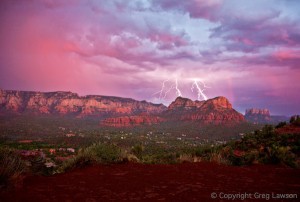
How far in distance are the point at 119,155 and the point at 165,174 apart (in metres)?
3.22

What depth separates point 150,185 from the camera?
715 cm

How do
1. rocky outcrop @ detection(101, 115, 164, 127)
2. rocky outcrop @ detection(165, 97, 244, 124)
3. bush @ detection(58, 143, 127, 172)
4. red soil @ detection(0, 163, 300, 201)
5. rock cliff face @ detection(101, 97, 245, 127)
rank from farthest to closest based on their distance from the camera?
rocky outcrop @ detection(101, 115, 164, 127) < rock cliff face @ detection(101, 97, 245, 127) < rocky outcrop @ detection(165, 97, 244, 124) < bush @ detection(58, 143, 127, 172) < red soil @ detection(0, 163, 300, 201)

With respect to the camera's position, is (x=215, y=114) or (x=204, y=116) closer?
(x=215, y=114)

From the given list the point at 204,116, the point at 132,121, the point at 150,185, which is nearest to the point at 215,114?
the point at 204,116

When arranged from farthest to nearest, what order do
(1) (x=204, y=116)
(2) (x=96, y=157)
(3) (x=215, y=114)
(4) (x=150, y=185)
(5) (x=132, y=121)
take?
1. (5) (x=132, y=121)
2. (1) (x=204, y=116)
3. (3) (x=215, y=114)
4. (2) (x=96, y=157)
5. (4) (x=150, y=185)

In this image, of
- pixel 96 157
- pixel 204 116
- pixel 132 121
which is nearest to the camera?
pixel 96 157

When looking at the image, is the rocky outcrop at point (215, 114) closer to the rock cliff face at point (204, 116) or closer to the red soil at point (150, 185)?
the rock cliff face at point (204, 116)

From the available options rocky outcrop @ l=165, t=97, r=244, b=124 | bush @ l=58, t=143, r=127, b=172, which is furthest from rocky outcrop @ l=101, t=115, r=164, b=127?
bush @ l=58, t=143, r=127, b=172

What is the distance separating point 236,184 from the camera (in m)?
7.45

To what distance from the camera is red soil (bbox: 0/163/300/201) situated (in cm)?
598

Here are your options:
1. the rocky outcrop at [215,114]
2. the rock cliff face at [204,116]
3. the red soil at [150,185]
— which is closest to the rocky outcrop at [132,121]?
the rock cliff face at [204,116]

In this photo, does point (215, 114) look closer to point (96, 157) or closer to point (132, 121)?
Result: point (132, 121)

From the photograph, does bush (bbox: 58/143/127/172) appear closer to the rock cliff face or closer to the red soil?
the red soil

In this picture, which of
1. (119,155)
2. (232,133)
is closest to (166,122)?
(232,133)
